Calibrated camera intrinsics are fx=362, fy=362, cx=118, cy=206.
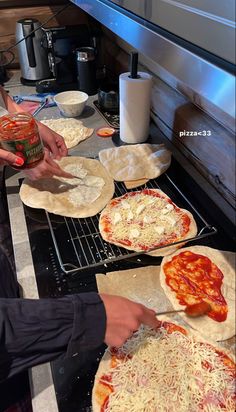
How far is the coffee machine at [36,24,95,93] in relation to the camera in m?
1.92

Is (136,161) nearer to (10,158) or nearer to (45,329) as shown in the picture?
(10,158)

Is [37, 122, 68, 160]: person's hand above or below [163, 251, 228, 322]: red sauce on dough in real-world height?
above

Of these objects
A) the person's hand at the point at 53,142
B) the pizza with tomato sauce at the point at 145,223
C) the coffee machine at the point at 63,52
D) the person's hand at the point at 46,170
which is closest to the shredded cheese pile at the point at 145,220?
the pizza with tomato sauce at the point at 145,223

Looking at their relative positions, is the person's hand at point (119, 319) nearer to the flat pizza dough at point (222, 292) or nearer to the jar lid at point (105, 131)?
the flat pizza dough at point (222, 292)

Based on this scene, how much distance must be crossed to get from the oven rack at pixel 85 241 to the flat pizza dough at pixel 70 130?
485 mm

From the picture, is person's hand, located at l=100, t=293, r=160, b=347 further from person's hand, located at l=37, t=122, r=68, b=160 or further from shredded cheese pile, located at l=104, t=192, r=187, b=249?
person's hand, located at l=37, t=122, r=68, b=160

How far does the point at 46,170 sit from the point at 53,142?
0.58ft

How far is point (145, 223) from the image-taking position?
1130mm

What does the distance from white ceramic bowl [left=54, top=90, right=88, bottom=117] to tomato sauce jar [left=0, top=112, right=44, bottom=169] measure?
0.59 meters

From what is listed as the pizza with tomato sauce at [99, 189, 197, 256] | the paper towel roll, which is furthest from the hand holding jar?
the paper towel roll

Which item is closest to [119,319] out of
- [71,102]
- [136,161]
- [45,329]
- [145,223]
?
[45,329]

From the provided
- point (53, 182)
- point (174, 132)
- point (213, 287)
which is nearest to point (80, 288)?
point (213, 287)

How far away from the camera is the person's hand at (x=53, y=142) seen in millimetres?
1346

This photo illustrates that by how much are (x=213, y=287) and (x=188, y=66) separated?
605 mm
